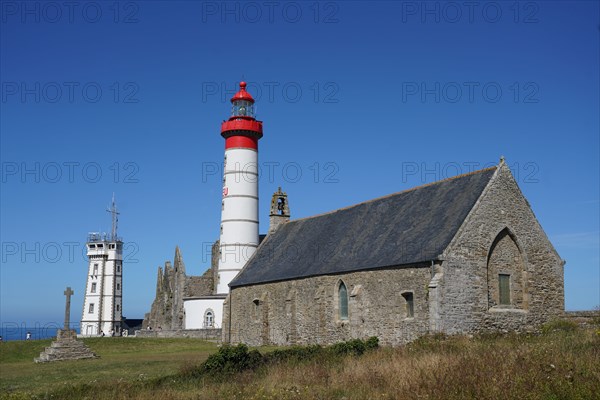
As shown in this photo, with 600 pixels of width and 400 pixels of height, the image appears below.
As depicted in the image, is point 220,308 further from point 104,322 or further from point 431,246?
point 104,322

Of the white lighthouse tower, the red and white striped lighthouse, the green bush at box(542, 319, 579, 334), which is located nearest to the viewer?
the green bush at box(542, 319, 579, 334)

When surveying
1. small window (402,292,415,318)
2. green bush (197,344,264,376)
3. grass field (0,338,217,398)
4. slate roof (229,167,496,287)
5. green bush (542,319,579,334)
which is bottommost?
grass field (0,338,217,398)

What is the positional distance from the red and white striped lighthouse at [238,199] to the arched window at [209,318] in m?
2.02

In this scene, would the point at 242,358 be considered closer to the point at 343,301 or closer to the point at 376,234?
the point at 343,301

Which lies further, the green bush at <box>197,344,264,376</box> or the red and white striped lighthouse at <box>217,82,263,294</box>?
the red and white striped lighthouse at <box>217,82,263,294</box>

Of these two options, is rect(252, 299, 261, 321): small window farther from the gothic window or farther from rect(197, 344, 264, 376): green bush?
rect(197, 344, 264, 376): green bush

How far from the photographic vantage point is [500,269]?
26688 mm

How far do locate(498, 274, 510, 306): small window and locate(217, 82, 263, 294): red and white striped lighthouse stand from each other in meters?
21.5

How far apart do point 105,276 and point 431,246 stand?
170ft

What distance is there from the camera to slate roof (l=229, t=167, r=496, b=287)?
1063 inches

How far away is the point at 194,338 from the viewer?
141 feet

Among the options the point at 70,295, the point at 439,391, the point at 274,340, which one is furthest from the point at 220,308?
the point at 439,391

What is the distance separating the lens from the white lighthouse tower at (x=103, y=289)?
69438mm

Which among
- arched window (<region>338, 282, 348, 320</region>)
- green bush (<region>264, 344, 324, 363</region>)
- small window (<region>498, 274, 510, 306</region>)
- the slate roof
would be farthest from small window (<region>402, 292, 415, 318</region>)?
green bush (<region>264, 344, 324, 363</region>)
